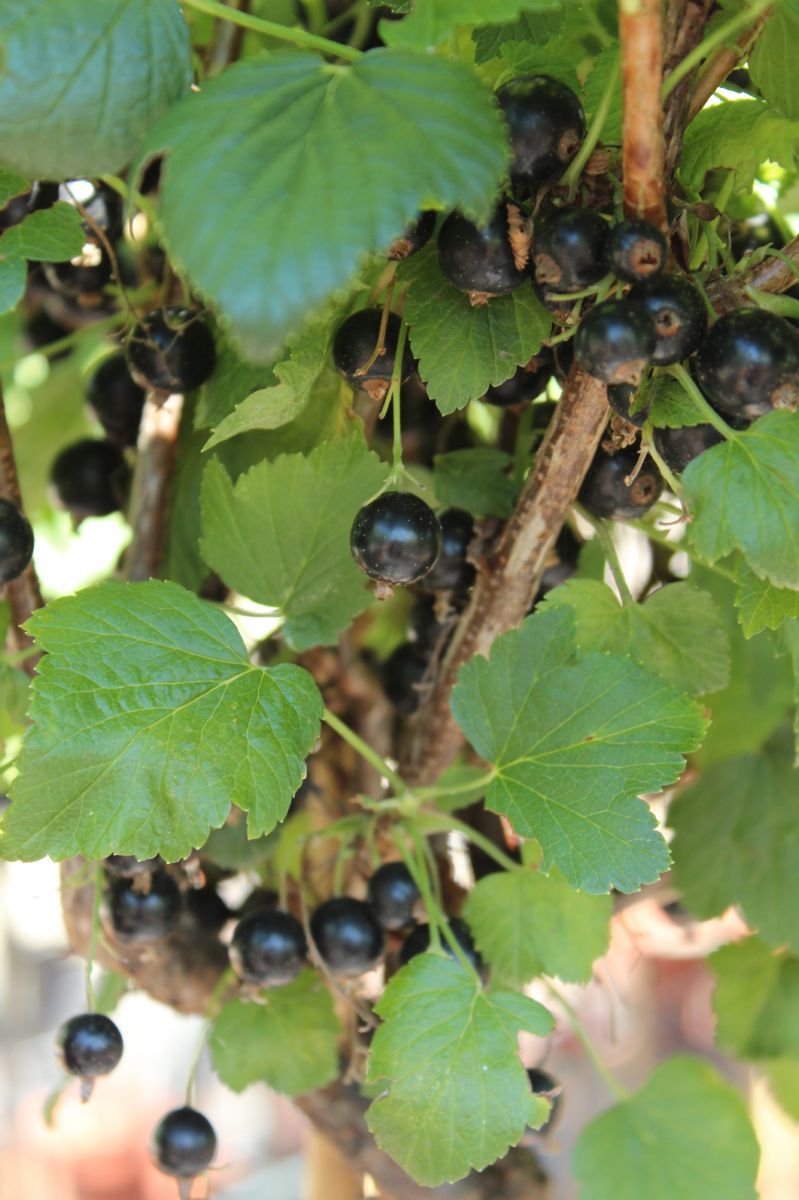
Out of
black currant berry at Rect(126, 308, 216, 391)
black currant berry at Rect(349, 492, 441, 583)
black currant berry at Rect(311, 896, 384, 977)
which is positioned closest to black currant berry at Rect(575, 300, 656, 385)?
black currant berry at Rect(349, 492, 441, 583)

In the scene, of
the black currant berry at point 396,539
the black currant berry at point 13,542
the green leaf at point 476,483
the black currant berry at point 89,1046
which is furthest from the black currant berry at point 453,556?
the black currant berry at point 89,1046

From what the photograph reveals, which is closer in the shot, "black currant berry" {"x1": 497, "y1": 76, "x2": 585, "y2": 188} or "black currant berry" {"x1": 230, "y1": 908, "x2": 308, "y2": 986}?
"black currant berry" {"x1": 497, "y1": 76, "x2": 585, "y2": 188}

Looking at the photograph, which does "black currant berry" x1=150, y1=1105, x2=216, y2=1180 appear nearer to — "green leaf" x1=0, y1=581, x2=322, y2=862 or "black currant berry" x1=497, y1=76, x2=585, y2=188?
"green leaf" x1=0, y1=581, x2=322, y2=862

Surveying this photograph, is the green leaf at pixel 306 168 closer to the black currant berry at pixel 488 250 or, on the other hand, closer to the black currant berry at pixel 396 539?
the black currant berry at pixel 488 250

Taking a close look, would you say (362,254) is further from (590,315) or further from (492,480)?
(492,480)

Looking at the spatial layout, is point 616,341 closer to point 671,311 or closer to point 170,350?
point 671,311

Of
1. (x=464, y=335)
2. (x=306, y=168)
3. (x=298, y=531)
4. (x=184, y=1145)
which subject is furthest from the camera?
(x=184, y=1145)

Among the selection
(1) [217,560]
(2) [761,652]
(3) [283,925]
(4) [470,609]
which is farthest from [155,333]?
(2) [761,652]

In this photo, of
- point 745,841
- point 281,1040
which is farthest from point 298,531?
point 745,841
